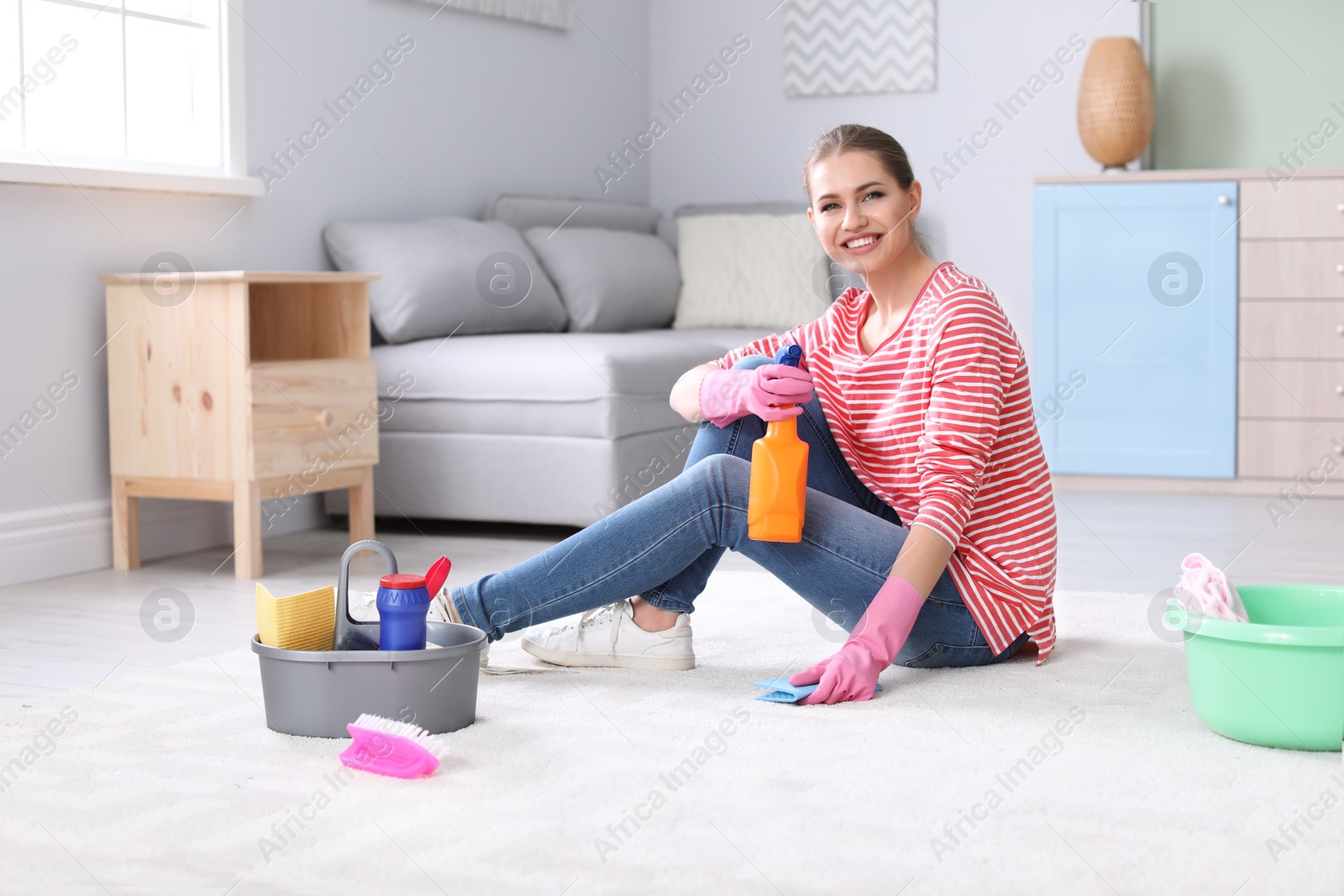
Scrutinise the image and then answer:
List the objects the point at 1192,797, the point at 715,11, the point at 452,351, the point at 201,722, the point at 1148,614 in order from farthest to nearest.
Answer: the point at 715,11
the point at 452,351
the point at 1148,614
the point at 201,722
the point at 1192,797

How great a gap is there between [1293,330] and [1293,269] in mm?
167

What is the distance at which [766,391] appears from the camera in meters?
1.75

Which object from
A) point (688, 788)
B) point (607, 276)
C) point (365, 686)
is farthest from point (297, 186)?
point (688, 788)

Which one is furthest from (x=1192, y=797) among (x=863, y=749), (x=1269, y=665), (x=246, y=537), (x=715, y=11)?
(x=715, y=11)

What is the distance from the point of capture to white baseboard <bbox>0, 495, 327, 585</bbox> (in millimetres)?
2773

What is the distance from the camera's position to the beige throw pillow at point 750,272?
4273mm

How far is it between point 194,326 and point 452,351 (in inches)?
27.5

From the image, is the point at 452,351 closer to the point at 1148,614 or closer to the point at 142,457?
the point at 142,457

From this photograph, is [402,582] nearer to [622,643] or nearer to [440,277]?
[622,643]

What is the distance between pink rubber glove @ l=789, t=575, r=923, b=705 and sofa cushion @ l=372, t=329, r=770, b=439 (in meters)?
1.49

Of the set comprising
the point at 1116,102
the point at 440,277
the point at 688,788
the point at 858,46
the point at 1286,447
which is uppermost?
the point at 858,46

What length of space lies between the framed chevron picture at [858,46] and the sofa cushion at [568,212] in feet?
2.30

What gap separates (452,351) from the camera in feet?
11.0

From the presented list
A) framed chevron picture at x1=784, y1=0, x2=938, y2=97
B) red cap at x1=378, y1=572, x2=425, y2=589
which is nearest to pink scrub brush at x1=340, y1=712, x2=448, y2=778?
red cap at x1=378, y1=572, x2=425, y2=589
